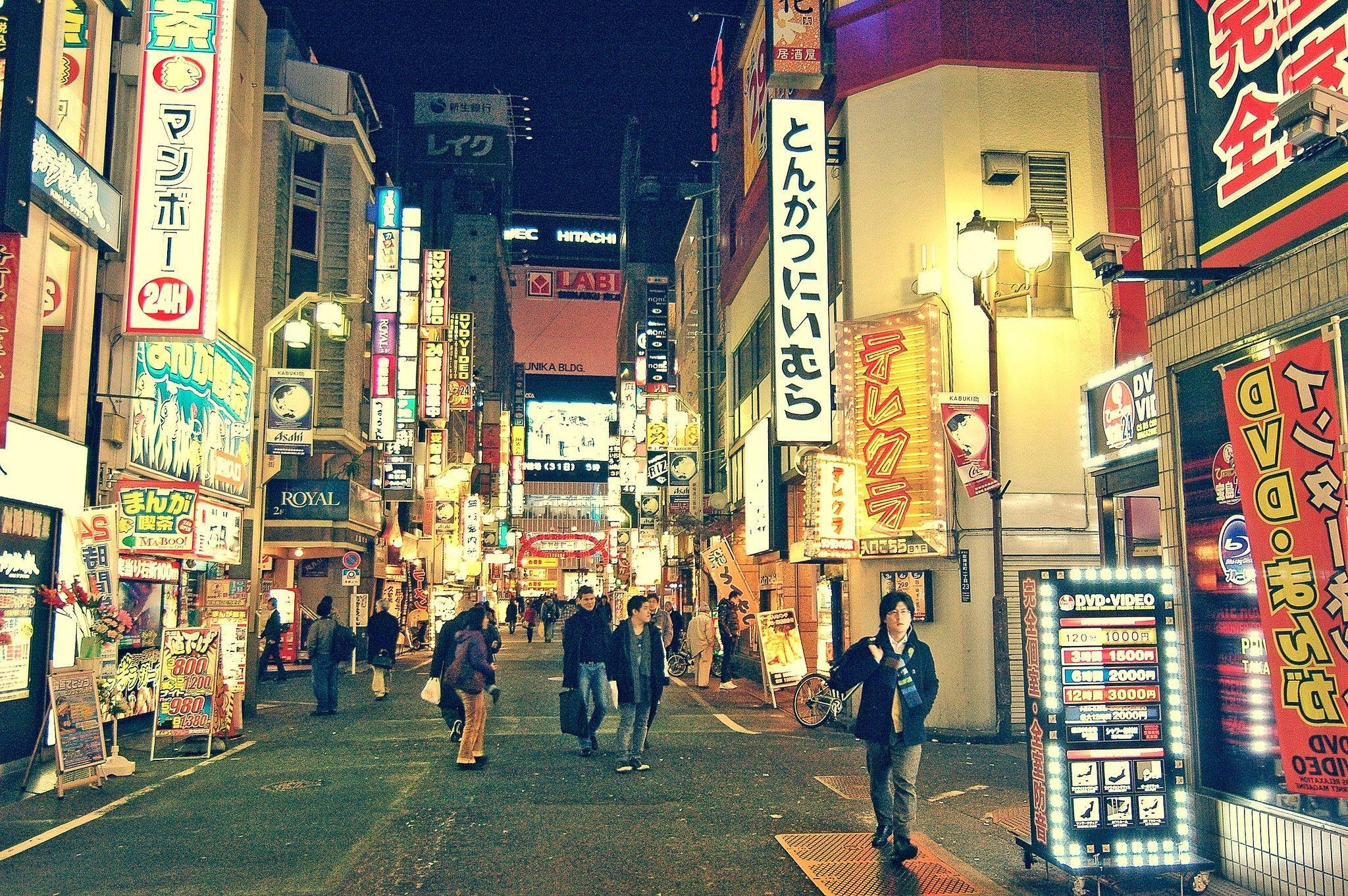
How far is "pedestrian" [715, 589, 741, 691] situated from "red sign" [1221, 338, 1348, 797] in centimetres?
1891

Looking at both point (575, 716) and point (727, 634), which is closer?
point (575, 716)

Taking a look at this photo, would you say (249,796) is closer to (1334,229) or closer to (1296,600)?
(1296,600)

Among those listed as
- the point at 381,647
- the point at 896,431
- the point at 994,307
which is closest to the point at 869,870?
the point at 994,307

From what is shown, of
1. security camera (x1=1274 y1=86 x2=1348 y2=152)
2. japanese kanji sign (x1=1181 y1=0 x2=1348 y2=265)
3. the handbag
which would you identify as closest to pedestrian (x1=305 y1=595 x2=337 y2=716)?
the handbag

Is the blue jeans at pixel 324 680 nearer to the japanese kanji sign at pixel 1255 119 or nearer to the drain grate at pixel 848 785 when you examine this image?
the drain grate at pixel 848 785

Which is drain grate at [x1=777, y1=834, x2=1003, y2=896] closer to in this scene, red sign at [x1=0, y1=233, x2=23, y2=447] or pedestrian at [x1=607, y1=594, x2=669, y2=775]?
pedestrian at [x1=607, y1=594, x2=669, y2=775]

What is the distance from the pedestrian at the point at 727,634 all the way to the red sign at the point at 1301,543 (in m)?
18.9

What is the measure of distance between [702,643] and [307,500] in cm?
1457

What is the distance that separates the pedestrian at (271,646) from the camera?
2712 cm

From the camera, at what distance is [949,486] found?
17094 mm

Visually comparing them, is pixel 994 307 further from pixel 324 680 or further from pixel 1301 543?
pixel 324 680

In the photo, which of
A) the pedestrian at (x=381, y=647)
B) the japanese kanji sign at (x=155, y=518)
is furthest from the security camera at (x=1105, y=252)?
the pedestrian at (x=381, y=647)

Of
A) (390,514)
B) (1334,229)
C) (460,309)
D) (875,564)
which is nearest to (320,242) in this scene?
(390,514)

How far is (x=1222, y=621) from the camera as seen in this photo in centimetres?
763
